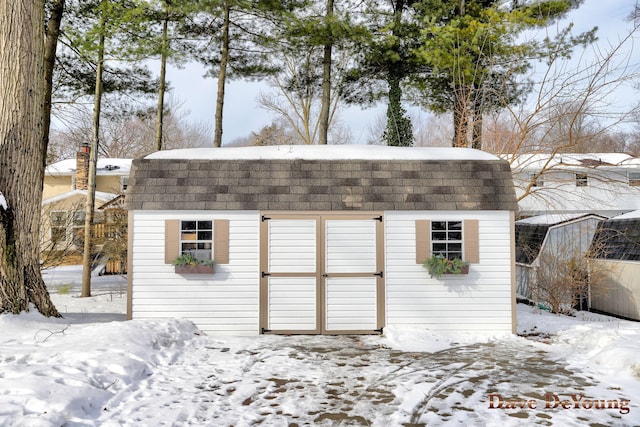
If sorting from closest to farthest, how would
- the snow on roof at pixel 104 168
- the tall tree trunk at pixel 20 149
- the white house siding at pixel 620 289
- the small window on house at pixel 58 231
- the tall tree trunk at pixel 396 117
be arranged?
the tall tree trunk at pixel 20 149
the small window on house at pixel 58 231
the white house siding at pixel 620 289
the tall tree trunk at pixel 396 117
the snow on roof at pixel 104 168

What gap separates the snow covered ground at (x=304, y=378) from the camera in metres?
4.27

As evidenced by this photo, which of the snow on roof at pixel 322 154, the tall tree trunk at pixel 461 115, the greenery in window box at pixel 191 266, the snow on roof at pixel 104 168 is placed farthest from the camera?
the snow on roof at pixel 104 168

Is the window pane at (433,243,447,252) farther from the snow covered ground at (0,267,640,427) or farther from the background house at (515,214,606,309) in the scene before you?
the background house at (515,214,606,309)

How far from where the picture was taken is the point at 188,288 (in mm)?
8125

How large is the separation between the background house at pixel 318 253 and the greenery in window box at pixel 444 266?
0.17 meters

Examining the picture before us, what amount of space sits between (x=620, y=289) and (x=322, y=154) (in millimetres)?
9427

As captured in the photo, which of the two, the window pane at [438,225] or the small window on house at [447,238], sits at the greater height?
the window pane at [438,225]

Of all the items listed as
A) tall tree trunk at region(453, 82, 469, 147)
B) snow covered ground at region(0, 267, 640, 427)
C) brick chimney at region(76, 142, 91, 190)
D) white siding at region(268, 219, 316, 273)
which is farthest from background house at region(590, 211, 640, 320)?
brick chimney at region(76, 142, 91, 190)

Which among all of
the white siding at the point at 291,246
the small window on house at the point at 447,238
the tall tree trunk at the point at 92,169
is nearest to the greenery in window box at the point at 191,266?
the white siding at the point at 291,246

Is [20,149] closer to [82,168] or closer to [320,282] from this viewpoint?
[320,282]

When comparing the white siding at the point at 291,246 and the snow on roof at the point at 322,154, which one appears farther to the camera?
the snow on roof at the point at 322,154

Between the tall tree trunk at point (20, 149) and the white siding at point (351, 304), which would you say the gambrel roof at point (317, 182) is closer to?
the white siding at point (351, 304)

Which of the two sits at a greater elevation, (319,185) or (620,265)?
(319,185)

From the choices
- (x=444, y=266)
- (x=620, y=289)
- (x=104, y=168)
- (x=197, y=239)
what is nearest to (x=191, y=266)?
(x=197, y=239)
